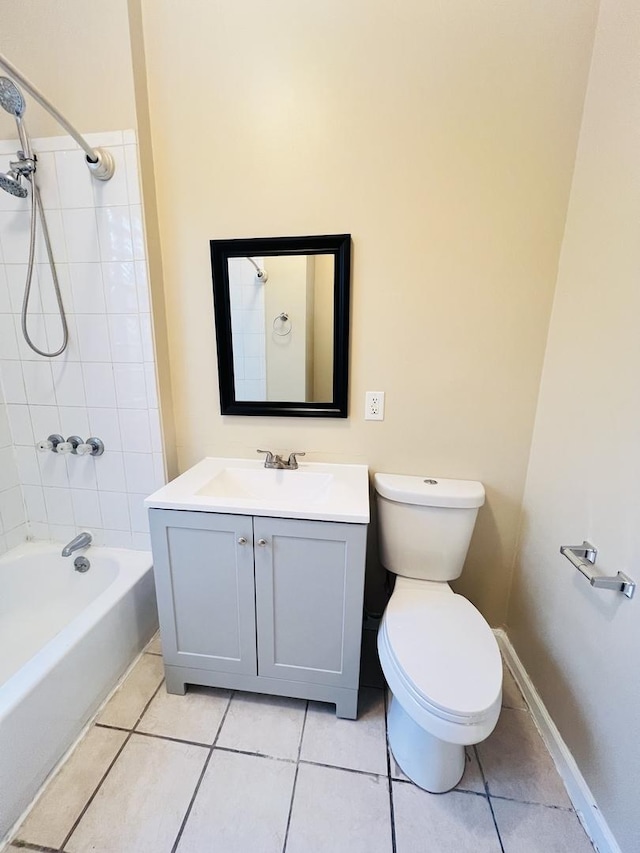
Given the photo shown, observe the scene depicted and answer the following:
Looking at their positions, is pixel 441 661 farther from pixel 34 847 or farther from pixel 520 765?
pixel 34 847

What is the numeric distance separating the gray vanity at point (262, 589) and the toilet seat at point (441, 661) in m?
0.17

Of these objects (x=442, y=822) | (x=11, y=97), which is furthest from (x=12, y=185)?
(x=442, y=822)

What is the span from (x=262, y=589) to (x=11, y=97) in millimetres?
1770

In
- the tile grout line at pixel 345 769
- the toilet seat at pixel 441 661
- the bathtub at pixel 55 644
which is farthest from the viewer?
the tile grout line at pixel 345 769

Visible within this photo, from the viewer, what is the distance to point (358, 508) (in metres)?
1.17

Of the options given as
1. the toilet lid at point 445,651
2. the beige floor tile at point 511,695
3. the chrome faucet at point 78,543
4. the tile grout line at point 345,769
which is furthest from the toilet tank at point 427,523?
the chrome faucet at point 78,543

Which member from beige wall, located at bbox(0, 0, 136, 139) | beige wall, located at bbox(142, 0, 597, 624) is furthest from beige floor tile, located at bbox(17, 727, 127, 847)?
beige wall, located at bbox(0, 0, 136, 139)

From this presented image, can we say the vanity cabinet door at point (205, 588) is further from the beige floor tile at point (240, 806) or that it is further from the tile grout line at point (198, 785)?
the beige floor tile at point (240, 806)

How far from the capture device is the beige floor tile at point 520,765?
1.08 metres

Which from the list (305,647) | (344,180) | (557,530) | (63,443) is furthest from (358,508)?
(63,443)

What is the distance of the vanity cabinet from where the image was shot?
1.17m

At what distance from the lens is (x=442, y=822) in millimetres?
1007

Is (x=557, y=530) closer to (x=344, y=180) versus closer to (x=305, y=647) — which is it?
(x=305, y=647)

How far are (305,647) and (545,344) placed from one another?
144cm
